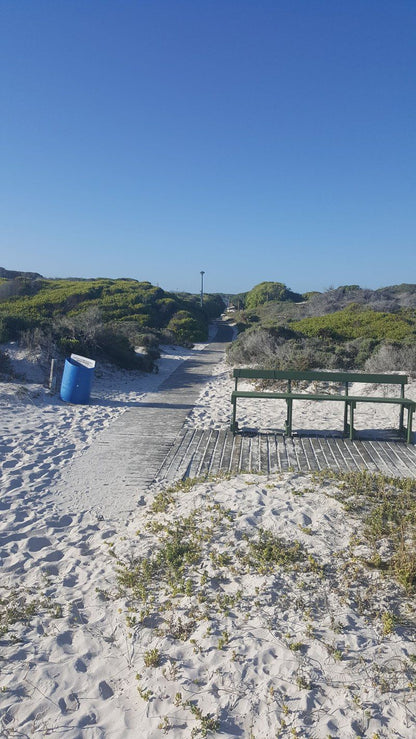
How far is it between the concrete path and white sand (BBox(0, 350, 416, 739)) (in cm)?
31

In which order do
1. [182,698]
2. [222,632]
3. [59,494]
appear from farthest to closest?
[59,494] → [222,632] → [182,698]

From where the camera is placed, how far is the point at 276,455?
6328 mm

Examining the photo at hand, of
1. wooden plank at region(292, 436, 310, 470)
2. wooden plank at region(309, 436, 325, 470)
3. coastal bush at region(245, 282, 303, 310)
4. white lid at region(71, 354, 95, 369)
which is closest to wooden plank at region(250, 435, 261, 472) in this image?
wooden plank at region(292, 436, 310, 470)

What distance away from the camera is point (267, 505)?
15.0 ft

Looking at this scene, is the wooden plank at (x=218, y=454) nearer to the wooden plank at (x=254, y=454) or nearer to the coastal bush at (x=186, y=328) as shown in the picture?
the wooden plank at (x=254, y=454)

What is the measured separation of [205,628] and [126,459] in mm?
3524

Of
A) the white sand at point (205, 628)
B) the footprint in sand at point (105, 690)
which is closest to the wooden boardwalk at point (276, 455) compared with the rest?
the white sand at point (205, 628)

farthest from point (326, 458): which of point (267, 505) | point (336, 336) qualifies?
point (336, 336)

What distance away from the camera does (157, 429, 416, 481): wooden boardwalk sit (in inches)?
229

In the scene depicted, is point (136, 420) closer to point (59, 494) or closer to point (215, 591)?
point (59, 494)

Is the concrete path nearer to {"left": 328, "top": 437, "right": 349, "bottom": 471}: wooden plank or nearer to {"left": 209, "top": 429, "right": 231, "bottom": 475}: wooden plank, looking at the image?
{"left": 209, "top": 429, "right": 231, "bottom": 475}: wooden plank

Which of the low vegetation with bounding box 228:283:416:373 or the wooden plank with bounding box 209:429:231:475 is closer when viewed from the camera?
the wooden plank with bounding box 209:429:231:475

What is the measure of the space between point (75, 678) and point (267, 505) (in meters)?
2.40

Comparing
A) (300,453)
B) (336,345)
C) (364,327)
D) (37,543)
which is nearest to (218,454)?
(300,453)
